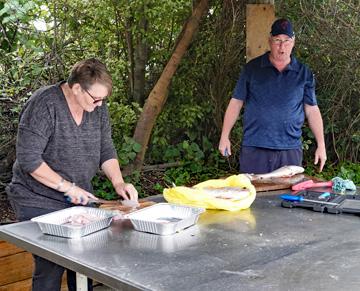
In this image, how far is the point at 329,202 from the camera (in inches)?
107

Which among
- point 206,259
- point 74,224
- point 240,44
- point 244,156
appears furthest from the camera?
point 240,44

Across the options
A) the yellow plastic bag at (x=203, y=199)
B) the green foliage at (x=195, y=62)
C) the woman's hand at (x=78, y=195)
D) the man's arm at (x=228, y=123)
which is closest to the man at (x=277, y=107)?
the man's arm at (x=228, y=123)

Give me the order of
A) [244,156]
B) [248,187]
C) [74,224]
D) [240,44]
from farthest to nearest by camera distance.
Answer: [240,44], [244,156], [248,187], [74,224]

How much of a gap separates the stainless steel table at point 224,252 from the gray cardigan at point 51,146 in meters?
0.24

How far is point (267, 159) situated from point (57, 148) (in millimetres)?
1651

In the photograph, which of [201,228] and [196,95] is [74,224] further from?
[196,95]

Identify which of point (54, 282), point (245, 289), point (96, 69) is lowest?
point (54, 282)

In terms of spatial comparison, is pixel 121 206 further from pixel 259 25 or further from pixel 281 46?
pixel 259 25

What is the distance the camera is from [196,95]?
5832 millimetres

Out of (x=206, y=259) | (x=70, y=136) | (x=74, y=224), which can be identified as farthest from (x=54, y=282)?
(x=206, y=259)

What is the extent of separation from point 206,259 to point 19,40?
227cm

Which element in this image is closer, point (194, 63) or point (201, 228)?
point (201, 228)

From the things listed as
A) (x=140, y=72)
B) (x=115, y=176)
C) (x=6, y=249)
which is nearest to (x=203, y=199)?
(x=115, y=176)

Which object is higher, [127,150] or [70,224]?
[127,150]
